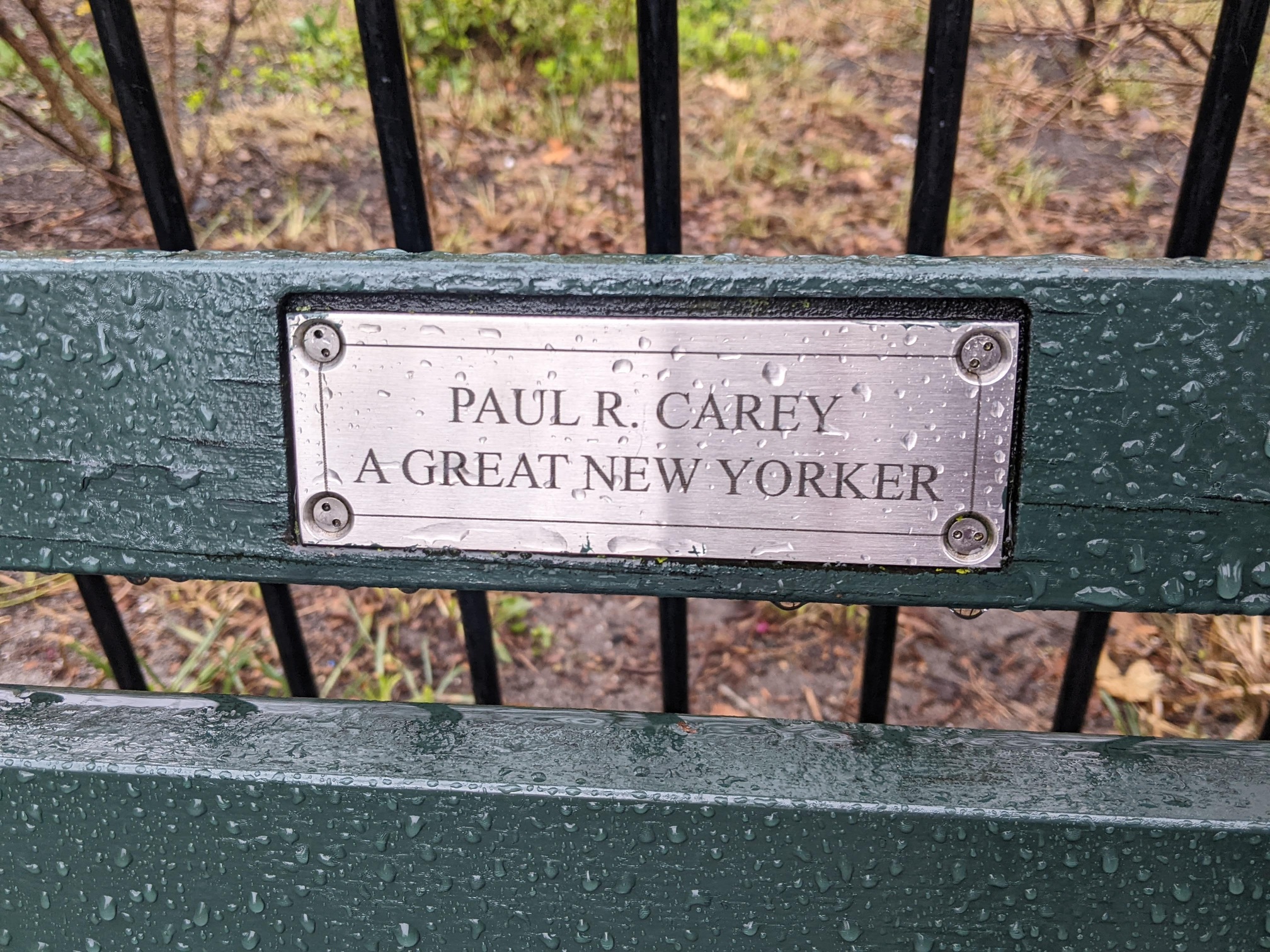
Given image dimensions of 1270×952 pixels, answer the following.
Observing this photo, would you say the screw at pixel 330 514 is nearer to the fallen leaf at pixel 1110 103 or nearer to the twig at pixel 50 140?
the twig at pixel 50 140

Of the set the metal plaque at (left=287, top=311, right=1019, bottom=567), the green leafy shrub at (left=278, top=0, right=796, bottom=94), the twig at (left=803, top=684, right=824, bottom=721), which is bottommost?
the twig at (left=803, top=684, right=824, bottom=721)

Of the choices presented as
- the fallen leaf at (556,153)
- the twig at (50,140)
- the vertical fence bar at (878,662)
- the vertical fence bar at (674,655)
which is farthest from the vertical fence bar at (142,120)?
the fallen leaf at (556,153)

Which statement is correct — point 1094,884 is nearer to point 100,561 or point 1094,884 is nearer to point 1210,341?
point 1210,341

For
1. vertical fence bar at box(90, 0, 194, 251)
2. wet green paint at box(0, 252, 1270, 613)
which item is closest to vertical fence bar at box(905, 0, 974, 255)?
wet green paint at box(0, 252, 1270, 613)

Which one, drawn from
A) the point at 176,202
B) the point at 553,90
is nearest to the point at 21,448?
the point at 176,202

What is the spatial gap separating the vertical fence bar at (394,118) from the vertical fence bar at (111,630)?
1.57ft

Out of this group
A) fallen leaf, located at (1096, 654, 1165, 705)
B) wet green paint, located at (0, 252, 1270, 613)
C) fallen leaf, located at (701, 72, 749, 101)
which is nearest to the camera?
wet green paint, located at (0, 252, 1270, 613)

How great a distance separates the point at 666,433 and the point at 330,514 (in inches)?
10.9

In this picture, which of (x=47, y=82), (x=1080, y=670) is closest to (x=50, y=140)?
(x=47, y=82)

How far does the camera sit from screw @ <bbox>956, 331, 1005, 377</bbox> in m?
0.71

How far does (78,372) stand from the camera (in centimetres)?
78

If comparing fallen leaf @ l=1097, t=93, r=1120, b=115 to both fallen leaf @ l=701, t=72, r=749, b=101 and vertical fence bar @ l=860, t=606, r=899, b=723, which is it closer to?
fallen leaf @ l=701, t=72, r=749, b=101

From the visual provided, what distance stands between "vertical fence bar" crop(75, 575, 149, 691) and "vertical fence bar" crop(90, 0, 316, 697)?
10.2 inches

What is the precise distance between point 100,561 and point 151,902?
0.30 metres
